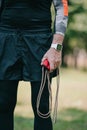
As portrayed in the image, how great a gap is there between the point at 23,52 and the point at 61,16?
0.42m

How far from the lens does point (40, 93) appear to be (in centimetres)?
493

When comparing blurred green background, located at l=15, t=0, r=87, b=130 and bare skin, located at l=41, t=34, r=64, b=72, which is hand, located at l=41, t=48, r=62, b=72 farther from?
blurred green background, located at l=15, t=0, r=87, b=130

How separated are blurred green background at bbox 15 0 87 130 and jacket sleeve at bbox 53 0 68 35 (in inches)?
115

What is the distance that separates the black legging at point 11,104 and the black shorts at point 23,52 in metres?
0.07

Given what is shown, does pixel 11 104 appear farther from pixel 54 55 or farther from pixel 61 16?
pixel 61 16

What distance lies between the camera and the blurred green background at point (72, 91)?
27.6 ft

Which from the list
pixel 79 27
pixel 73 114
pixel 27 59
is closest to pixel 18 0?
pixel 27 59

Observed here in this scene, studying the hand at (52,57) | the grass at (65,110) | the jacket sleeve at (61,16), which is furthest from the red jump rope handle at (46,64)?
the grass at (65,110)

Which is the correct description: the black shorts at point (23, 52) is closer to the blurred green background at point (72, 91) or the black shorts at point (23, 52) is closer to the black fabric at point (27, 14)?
the black fabric at point (27, 14)

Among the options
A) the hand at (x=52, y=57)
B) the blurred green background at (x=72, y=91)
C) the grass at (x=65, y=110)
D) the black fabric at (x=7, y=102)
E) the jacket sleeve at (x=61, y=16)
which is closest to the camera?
A: the hand at (x=52, y=57)

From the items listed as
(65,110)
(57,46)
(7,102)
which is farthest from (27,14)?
(65,110)

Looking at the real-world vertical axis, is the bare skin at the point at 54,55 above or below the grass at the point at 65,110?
above

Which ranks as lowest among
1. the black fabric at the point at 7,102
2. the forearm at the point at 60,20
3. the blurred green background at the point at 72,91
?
the blurred green background at the point at 72,91

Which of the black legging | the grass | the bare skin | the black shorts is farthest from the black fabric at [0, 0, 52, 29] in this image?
the grass
